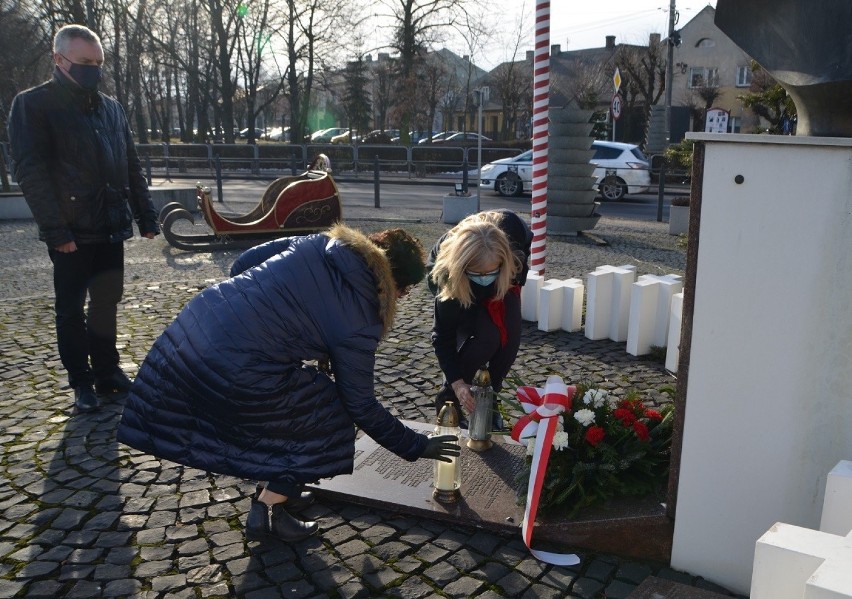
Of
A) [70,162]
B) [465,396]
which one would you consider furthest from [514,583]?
[70,162]

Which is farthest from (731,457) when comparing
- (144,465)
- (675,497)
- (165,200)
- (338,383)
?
(165,200)

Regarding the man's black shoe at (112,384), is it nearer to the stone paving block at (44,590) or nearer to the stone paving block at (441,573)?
the stone paving block at (44,590)

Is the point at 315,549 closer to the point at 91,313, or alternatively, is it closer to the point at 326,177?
the point at 91,313

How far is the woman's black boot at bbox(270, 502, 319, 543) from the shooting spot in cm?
307

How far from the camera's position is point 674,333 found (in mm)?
5113

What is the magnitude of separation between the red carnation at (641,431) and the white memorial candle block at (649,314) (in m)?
2.32

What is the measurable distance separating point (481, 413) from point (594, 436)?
2.16ft

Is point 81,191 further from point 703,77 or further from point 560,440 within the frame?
point 703,77

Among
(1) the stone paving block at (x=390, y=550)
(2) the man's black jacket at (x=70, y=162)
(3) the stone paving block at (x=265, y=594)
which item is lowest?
(3) the stone paving block at (x=265, y=594)

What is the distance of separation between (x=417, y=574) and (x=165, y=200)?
13043 millimetres

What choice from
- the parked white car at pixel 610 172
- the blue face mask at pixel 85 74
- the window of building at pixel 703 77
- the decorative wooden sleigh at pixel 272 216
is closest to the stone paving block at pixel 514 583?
the blue face mask at pixel 85 74

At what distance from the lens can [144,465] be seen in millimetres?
3764

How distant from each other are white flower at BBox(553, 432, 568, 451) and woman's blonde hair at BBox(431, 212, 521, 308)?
0.70 meters

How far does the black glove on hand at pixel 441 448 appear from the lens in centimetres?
302
